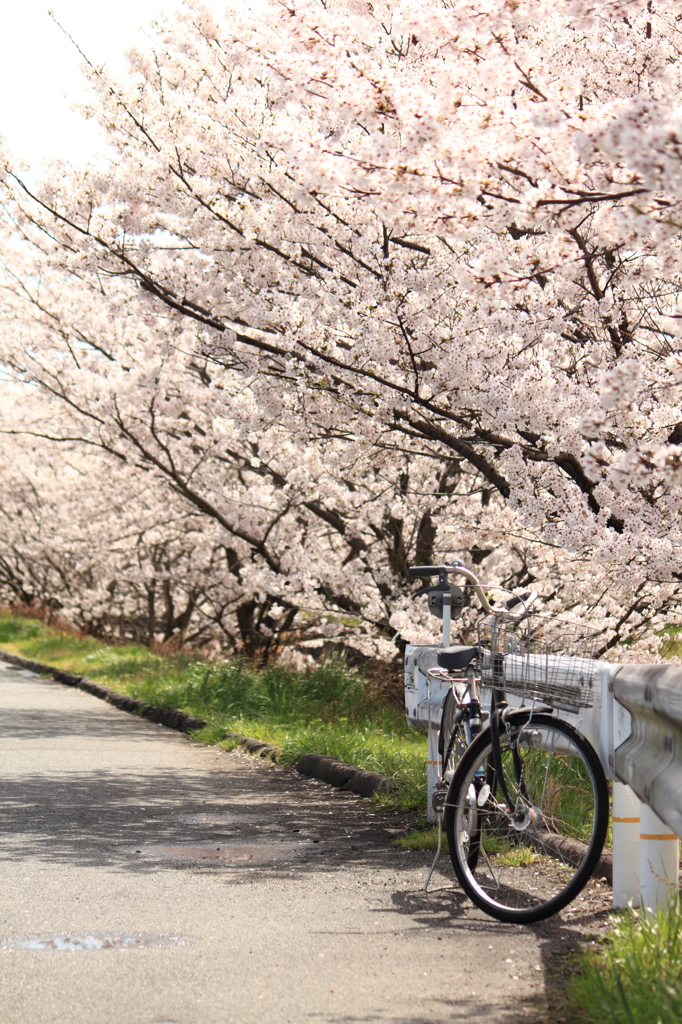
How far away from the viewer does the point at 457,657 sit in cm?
594

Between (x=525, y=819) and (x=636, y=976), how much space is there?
5.80 feet

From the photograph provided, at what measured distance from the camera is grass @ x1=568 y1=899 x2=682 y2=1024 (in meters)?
3.40

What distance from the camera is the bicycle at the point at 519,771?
5.03 metres

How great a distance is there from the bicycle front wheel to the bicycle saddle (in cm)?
55

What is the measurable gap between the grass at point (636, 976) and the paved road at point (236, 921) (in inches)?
8.5

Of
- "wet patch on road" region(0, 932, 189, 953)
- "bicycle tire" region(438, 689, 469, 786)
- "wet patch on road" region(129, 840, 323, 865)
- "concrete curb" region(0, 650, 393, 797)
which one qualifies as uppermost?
"bicycle tire" region(438, 689, 469, 786)

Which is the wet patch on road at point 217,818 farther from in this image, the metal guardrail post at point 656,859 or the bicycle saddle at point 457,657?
the metal guardrail post at point 656,859

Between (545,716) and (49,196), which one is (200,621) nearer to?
(49,196)

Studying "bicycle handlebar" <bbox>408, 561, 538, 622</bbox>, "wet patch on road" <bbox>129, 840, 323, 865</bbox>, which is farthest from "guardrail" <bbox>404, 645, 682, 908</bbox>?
"wet patch on road" <bbox>129, 840, 323, 865</bbox>

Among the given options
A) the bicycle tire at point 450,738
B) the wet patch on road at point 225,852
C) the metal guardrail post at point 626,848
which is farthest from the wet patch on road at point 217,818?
the metal guardrail post at point 626,848

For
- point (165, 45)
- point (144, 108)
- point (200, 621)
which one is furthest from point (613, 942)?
point (200, 621)

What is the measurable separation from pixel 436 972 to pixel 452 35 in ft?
16.1

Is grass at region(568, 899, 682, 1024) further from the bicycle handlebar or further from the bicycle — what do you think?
the bicycle handlebar

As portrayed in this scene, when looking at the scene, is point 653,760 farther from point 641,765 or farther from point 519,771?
point 519,771
